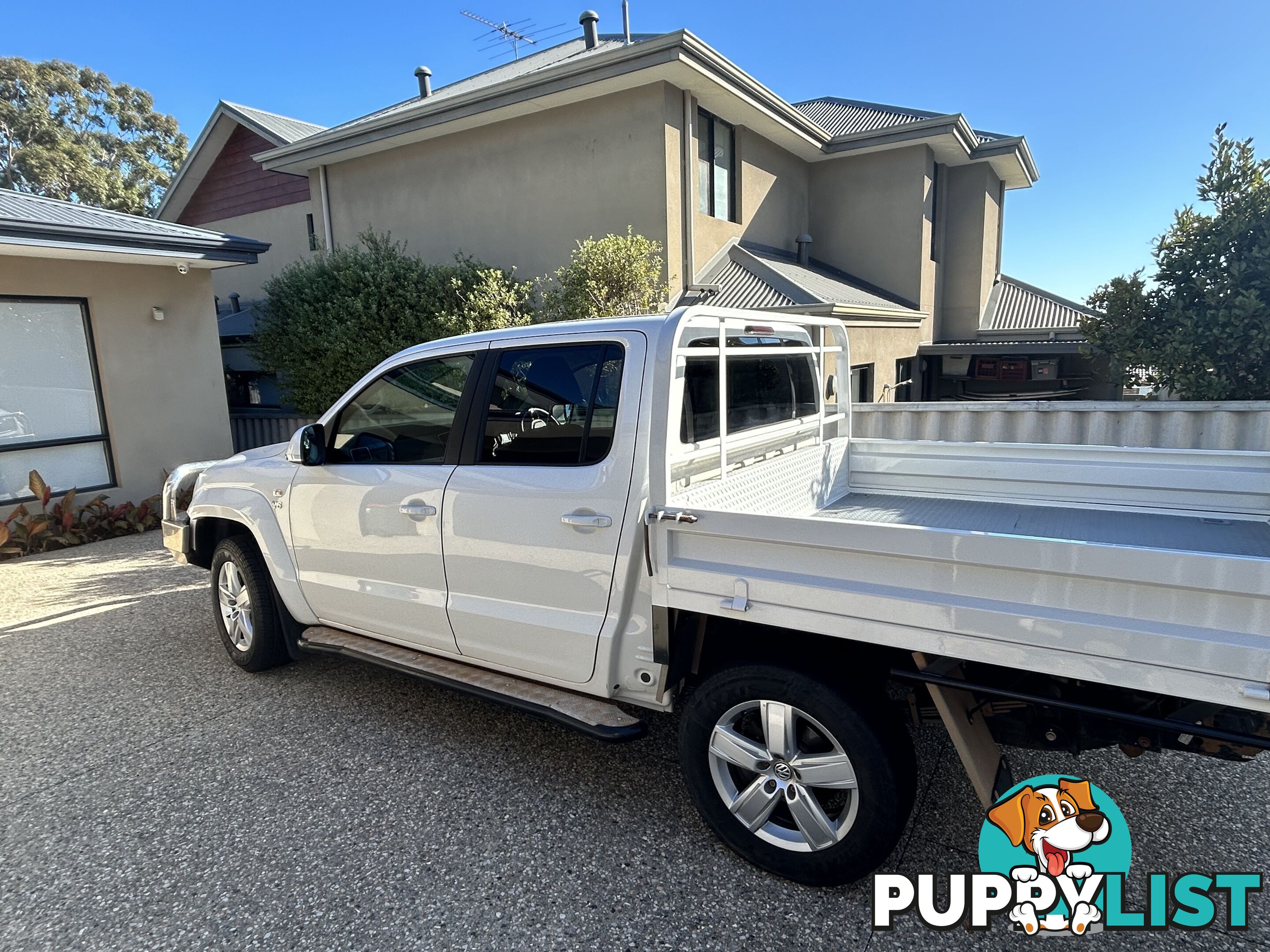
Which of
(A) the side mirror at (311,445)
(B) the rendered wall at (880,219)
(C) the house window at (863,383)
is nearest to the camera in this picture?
(A) the side mirror at (311,445)

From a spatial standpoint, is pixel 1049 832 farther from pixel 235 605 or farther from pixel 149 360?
pixel 149 360

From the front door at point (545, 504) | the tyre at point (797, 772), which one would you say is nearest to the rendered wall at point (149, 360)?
the front door at point (545, 504)

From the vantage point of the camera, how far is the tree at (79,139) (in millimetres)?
29516

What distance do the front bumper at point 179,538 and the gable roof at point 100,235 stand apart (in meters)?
4.42

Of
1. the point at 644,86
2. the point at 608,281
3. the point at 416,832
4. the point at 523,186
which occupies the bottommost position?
the point at 416,832

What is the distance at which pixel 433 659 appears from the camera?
11.8 feet

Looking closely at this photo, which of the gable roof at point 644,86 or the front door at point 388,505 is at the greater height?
the gable roof at point 644,86

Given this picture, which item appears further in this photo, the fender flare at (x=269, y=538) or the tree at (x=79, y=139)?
the tree at (x=79, y=139)

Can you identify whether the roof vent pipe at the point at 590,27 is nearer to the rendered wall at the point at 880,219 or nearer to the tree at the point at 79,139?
the rendered wall at the point at 880,219

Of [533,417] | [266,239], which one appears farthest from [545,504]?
[266,239]

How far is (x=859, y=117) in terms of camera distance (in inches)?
659

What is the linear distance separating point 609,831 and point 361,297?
9167mm

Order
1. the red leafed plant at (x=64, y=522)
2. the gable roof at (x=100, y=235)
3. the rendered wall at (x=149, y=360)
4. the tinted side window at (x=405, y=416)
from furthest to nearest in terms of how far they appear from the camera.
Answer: the rendered wall at (x=149, y=360), the red leafed plant at (x=64, y=522), the gable roof at (x=100, y=235), the tinted side window at (x=405, y=416)

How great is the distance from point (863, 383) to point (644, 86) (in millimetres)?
5574
